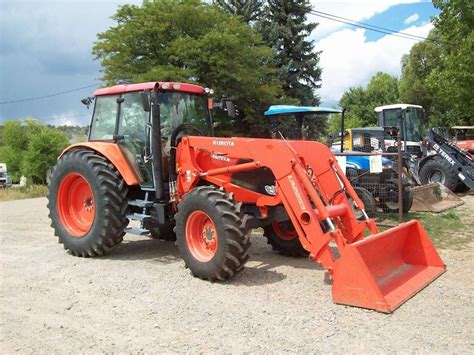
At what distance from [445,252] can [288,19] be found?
878 inches

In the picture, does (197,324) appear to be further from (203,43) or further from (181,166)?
(203,43)

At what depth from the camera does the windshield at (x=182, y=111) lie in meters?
6.76

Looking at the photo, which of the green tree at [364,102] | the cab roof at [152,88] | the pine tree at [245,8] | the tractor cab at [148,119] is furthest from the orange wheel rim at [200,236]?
the green tree at [364,102]

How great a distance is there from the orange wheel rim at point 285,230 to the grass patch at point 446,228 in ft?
8.69

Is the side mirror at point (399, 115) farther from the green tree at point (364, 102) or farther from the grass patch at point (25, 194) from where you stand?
the green tree at point (364, 102)

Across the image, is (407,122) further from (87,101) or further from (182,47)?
(87,101)

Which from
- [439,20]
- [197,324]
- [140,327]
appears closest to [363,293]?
[197,324]

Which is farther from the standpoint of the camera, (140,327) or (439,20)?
(439,20)

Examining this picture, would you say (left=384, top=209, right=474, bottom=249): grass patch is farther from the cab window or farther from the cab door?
the cab window

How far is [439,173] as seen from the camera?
48.1ft

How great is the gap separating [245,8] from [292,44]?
3443 mm

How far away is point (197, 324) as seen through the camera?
4383 mm

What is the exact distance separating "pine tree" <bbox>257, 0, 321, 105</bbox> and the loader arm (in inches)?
856

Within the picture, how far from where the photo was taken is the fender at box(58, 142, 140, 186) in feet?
22.1
